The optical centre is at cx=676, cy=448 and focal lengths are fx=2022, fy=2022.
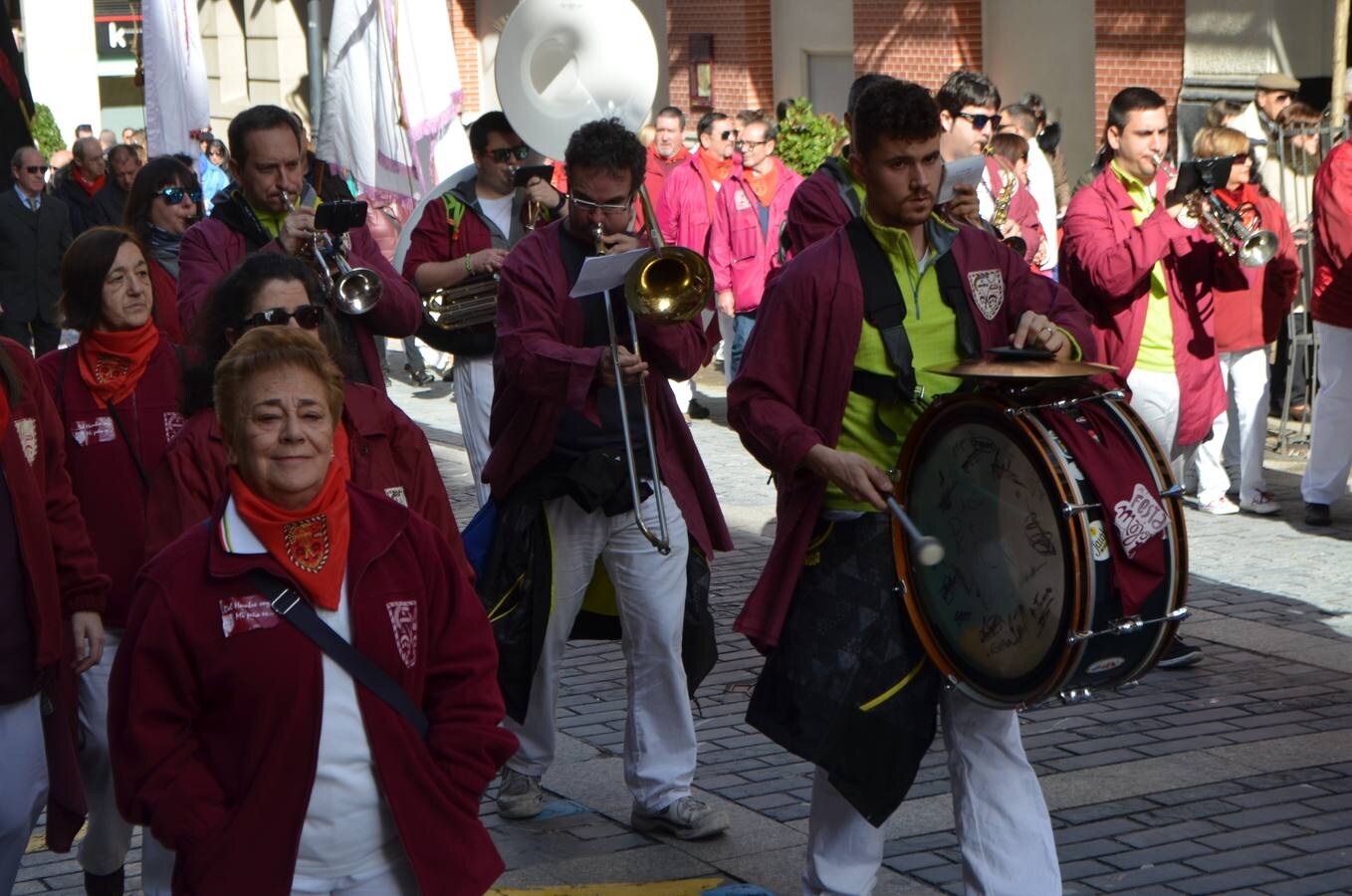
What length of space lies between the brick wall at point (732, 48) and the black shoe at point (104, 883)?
16.8 meters

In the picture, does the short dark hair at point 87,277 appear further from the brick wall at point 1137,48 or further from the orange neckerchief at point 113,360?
the brick wall at point 1137,48

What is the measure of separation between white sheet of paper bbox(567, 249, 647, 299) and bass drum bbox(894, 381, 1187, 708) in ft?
4.36

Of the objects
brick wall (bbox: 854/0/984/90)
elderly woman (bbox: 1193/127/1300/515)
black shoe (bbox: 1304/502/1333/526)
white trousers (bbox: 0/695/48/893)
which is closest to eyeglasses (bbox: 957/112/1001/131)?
elderly woman (bbox: 1193/127/1300/515)

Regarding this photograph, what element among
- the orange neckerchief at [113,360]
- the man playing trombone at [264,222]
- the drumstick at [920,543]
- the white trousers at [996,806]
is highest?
the man playing trombone at [264,222]

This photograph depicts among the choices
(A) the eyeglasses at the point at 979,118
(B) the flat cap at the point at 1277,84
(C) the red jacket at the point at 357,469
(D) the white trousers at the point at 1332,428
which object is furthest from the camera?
(B) the flat cap at the point at 1277,84

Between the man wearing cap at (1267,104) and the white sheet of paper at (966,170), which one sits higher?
the man wearing cap at (1267,104)

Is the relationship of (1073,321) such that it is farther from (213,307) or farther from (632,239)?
(213,307)

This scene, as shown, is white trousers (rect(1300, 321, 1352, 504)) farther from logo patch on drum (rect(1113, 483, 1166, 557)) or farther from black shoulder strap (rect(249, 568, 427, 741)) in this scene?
black shoulder strap (rect(249, 568, 427, 741))

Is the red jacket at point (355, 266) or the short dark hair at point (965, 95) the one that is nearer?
the red jacket at point (355, 266)

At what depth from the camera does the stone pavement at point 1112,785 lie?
541 cm

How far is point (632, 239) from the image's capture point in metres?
5.82

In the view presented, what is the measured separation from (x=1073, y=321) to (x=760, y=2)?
1736 centimetres

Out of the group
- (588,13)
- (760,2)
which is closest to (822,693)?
(588,13)

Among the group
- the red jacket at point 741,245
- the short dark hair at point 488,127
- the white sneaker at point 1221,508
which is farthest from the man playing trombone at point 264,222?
the red jacket at point 741,245
